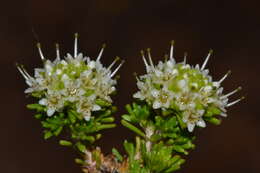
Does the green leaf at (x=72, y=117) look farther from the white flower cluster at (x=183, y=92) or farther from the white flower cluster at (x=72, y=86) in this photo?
the white flower cluster at (x=183, y=92)

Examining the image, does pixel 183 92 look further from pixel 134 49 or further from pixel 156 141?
pixel 134 49

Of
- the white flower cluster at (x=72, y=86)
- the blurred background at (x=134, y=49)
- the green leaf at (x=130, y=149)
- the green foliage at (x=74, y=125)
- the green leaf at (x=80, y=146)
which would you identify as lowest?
the green leaf at (x=130, y=149)

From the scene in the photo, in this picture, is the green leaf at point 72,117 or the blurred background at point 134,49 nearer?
the green leaf at point 72,117

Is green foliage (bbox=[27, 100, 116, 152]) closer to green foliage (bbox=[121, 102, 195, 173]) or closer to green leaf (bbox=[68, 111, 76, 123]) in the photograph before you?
green leaf (bbox=[68, 111, 76, 123])

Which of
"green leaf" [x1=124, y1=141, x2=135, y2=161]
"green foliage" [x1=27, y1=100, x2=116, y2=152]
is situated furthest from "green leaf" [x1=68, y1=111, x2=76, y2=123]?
"green leaf" [x1=124, y1=141, x2=135, y2=161]

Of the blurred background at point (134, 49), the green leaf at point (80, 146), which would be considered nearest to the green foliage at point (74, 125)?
the green leaf at point (80, 146)

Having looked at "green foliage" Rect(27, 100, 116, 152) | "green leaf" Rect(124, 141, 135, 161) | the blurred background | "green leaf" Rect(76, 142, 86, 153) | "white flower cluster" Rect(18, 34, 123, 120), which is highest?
the blurred background
